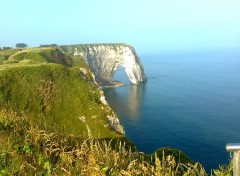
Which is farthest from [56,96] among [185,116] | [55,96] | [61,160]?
[185,116]

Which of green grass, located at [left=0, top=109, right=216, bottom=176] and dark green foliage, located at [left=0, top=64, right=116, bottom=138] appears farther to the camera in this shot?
dark green foliage, located at [left=0, top=64, right=116, bottom=138]

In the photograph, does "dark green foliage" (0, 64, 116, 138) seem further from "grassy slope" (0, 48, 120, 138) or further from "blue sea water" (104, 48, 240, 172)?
"blue sea water" (104, 48, 240, 172)

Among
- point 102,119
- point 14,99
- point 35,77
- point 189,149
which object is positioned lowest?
point 189,149

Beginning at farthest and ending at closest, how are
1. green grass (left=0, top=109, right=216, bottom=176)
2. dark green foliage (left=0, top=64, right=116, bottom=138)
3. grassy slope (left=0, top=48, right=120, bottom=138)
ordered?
dark green foliage (left=0, top=64, right=116, bottom=138)
grassy slope (left=0, top=48, right=120, bottom=138)
green grass (left=0, top=109, right=216, bottom=176)

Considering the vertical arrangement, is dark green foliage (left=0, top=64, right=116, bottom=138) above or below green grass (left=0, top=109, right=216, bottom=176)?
below

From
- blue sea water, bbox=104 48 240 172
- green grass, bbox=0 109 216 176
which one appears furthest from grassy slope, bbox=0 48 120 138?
green grass, bbox=0 109 216 176

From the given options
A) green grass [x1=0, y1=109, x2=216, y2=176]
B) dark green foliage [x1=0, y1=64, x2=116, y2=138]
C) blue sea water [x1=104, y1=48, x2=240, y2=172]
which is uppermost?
green grass [x1=0, y1=109, x2=216, y2=176]

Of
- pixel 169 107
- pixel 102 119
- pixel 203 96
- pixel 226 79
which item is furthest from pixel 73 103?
pixel 226 79

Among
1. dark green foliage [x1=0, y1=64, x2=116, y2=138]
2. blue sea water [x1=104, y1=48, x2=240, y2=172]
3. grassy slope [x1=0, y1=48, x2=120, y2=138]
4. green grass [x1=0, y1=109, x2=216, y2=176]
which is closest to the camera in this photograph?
green grass [x1=0, y1=109, x2=216, y2=176]

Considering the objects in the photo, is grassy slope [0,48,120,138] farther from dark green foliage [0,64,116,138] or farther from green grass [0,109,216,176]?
green grass [0,109,216,176]

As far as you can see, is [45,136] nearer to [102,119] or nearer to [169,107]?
[102,119]

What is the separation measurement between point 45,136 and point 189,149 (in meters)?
76.6

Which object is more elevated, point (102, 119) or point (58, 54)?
point (58, 54)

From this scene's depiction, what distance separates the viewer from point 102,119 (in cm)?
5712
